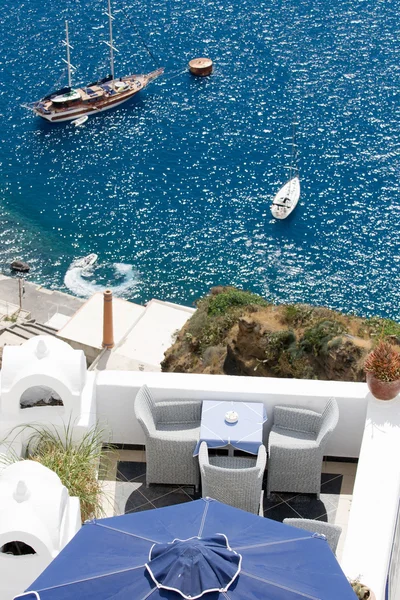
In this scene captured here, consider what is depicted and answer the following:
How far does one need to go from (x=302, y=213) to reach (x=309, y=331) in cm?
2766

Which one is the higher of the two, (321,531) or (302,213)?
(321,531)

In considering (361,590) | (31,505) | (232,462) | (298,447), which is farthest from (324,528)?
(31,505)

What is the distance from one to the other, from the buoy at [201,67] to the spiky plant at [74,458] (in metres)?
45.3

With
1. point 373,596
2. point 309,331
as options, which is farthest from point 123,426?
point 309,331

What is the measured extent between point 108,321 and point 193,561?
749 inches

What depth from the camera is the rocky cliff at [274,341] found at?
684 inches

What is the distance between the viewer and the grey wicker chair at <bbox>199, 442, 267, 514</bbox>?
10.7 m

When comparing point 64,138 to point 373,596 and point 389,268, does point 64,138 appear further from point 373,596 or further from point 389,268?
point 373,596

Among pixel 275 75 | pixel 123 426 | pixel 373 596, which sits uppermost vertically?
pixel 373 596

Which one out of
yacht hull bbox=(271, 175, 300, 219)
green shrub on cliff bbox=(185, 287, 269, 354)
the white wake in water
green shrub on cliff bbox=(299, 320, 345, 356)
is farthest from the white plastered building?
yacht hull bbox=(271, 175, 300, 219)

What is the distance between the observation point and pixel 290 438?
38.2 feet

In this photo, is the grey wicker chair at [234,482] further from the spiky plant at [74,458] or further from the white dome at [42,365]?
the white dome at [42,365]

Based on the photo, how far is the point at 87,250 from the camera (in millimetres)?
45062

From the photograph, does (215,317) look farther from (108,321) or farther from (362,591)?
(362,591)
